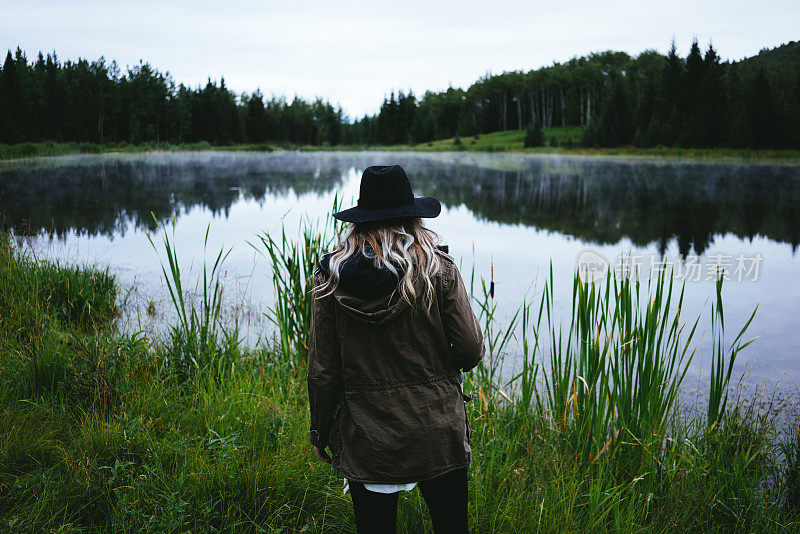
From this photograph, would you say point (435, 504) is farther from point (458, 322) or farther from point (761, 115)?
point (761, 115)

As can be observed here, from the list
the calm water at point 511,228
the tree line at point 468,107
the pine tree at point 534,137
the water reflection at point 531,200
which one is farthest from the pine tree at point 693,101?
the calm water at point 511,228

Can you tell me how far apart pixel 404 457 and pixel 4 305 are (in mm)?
4564

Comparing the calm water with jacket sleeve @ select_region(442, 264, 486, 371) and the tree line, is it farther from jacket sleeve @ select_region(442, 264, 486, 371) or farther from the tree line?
the tree line

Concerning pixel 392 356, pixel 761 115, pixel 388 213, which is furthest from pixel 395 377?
pixel 761 115

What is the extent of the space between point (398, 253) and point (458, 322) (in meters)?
0.28

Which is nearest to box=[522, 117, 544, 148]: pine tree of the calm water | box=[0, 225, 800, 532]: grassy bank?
the calm water

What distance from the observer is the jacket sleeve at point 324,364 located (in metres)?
1.83

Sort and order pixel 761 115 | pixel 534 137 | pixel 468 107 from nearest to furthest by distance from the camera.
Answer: pixel 761 115 < pixel 534 137 < pixel 468 107

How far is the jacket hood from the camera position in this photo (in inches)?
67.7

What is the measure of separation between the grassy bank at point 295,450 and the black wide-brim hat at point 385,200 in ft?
4.25

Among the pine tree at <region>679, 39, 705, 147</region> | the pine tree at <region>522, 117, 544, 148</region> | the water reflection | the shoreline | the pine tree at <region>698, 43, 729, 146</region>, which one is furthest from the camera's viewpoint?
the pine tree at <region>522, 117, 544, 148</region>

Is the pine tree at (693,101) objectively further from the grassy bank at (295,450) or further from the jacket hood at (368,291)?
the jacket hood at (368,291)

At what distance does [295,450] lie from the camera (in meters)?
2.81

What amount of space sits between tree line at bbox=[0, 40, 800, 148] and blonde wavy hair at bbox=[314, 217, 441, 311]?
3319 cm
